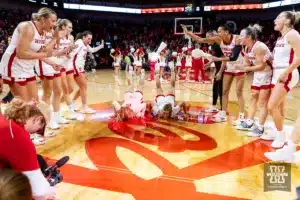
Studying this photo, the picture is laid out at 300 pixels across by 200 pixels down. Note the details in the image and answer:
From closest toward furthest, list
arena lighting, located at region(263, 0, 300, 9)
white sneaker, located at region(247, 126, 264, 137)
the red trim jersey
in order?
the red trim jersey, white sneaker, located at region(247, 126, 264, 137), arena lighting, located at region(263, 0, 300, 9)

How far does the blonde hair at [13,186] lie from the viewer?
48.1 inches

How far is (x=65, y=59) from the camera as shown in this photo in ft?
19.5

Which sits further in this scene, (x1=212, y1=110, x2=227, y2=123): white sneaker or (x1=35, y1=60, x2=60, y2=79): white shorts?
(x1=212, y1=110, x2=227, y2=123): white sneaker

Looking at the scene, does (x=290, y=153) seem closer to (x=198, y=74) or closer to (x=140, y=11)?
(x=198, y=74)

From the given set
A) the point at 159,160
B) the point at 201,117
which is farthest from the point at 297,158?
the point at 201,117

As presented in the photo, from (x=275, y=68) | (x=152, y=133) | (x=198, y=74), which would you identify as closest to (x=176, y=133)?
(x=152, y=133)

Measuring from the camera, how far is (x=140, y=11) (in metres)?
28.4

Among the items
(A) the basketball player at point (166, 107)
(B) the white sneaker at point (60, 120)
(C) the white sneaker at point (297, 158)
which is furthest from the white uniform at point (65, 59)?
(C) the white sneaker at point (297, 158)

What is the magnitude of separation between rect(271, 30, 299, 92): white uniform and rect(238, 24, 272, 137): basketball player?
0.31 metres

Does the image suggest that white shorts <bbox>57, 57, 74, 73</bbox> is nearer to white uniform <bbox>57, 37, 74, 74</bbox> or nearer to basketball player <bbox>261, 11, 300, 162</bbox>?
white uniform <bbox>57, 37, 74, 74</bbox>

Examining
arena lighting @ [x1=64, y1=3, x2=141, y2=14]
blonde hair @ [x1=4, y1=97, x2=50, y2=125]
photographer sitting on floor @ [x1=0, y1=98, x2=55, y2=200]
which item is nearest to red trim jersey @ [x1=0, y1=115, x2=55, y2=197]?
photographer sitting on floor @ [x1=0, y1=98, x2=55, y2=200]

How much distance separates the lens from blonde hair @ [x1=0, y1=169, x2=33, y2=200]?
122cm

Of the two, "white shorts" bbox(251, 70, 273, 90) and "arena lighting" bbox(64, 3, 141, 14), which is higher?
"arena lighting" bbox(64, 3, 141, 14)

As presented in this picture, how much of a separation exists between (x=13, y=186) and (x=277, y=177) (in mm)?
2934
